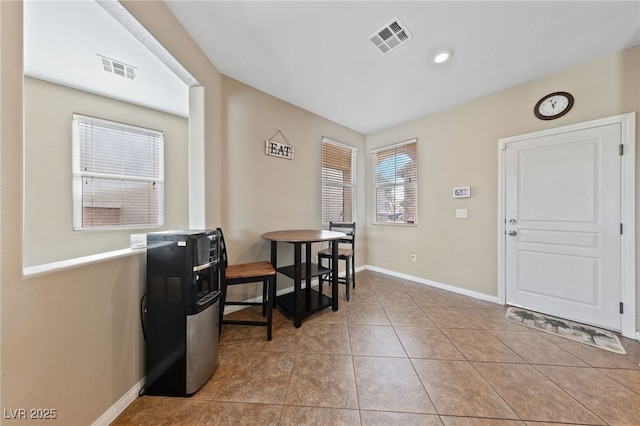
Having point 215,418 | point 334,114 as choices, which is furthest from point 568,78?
point 215,418

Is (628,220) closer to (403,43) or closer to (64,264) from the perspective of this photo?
(403,43)

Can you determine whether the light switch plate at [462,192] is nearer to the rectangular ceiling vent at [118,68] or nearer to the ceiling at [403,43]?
the ceiling at [403,43]

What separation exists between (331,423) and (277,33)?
2.88m

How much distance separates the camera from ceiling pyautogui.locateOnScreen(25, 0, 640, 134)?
1564 mm

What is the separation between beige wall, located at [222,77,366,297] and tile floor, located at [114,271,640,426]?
3.48 ft

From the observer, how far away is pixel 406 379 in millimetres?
1467

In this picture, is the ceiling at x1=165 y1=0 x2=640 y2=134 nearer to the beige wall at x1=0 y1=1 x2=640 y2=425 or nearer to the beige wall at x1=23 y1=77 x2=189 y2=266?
the beige wall at x1=0 y1=1 x2=640 y2=425

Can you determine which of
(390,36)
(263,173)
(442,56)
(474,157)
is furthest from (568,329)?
(263,173)

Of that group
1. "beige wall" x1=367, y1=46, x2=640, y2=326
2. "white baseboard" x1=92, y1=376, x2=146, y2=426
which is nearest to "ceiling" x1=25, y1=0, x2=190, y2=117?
"white baseboard" x1=92, y1=376, x2=146, y2=426

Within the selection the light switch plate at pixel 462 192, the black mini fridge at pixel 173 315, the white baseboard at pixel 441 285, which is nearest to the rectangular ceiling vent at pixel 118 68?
the black mini fridge at pixel 173 315

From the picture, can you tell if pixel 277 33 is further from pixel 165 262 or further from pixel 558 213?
pixel 558 213

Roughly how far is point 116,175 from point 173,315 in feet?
8.66

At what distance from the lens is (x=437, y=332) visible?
2.04 m

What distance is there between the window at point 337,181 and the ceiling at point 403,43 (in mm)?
1058
